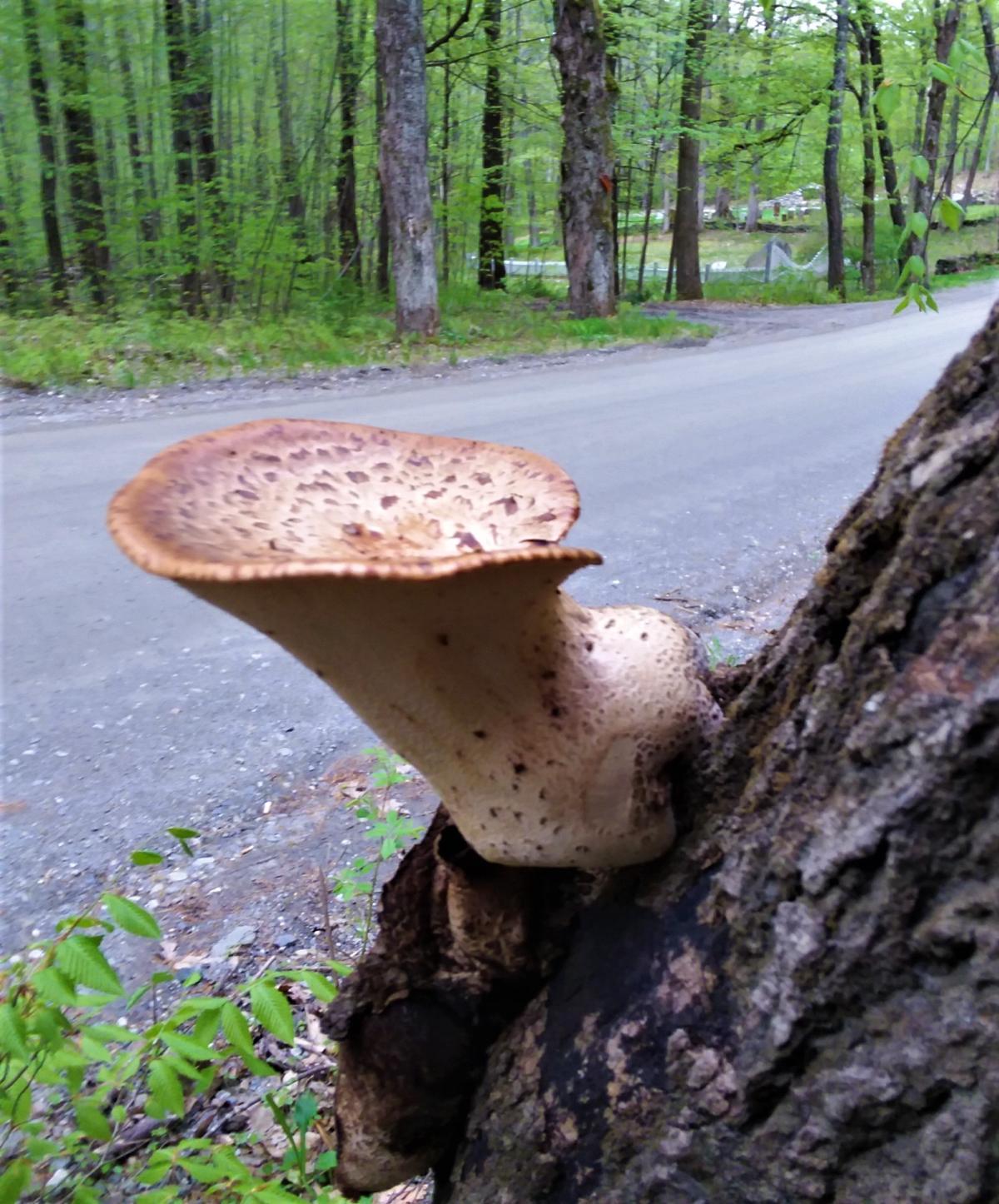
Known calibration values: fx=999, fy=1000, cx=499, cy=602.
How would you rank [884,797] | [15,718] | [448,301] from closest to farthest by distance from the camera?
[884,797]
[15,718]
[448,301]

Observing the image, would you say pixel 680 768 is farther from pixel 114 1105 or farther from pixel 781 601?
pixel 781 601

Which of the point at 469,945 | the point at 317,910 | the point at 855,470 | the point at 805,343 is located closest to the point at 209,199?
the point at 805,343

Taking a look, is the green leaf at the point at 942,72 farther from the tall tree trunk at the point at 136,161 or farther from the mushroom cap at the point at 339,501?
the tall tree trunk at the point at 136,161

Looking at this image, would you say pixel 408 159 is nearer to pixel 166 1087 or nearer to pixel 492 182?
pixel 492 182

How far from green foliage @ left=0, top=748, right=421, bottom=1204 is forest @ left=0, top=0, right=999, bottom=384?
7.52 m

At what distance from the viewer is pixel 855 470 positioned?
21.8ft

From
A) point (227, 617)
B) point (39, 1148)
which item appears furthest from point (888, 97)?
point (227, 617)

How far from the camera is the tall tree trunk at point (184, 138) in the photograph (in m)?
14.2

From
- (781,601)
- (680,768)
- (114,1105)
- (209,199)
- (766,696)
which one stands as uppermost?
(209,199)

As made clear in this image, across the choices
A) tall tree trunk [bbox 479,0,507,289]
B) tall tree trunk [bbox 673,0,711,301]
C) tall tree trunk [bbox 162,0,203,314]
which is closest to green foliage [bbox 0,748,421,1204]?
tall tree trunk [bbox 162,0,203,314]

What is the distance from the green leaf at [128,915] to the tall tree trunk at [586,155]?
12.9 meters

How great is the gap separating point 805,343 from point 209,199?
8931mm

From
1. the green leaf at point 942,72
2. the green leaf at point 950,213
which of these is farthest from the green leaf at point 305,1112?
the green leaf at point 942,72

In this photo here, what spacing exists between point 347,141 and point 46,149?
17.1 ft
